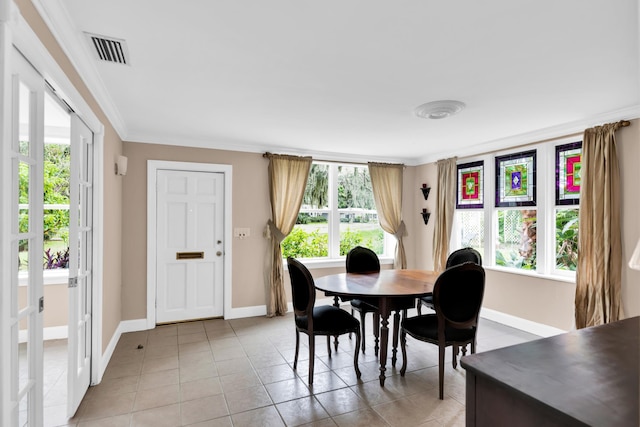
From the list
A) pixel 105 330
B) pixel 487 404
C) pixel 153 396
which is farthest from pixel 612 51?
pixel 105 330

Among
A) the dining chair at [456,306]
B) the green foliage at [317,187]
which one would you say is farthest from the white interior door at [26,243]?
the green foliage at [317,187]

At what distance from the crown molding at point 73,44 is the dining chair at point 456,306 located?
2.75 m

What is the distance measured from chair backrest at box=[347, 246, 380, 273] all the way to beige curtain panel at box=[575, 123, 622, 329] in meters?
2.08

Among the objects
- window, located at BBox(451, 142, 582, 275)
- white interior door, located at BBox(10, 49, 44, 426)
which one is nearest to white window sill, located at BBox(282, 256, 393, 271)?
window, located at BBox(451, 142, 582, 275)

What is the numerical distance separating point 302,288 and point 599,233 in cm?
294

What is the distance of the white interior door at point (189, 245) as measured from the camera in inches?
171

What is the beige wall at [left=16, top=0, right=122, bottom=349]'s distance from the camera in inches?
95.5

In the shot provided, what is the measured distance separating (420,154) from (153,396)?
182 inches

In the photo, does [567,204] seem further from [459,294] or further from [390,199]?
[390,199]

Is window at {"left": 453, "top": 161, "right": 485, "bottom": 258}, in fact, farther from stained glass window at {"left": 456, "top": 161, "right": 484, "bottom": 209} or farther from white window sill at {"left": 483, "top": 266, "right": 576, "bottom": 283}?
white window sill at {"left": 483, "top": 266, "right": 576, "bottom": 283}

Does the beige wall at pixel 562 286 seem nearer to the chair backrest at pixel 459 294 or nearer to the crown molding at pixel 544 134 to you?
the crown molding at pixel 544 134

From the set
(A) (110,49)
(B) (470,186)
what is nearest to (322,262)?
(B) (470,186)

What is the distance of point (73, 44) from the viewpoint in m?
1.92

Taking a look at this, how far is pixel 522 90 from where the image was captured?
268cm
